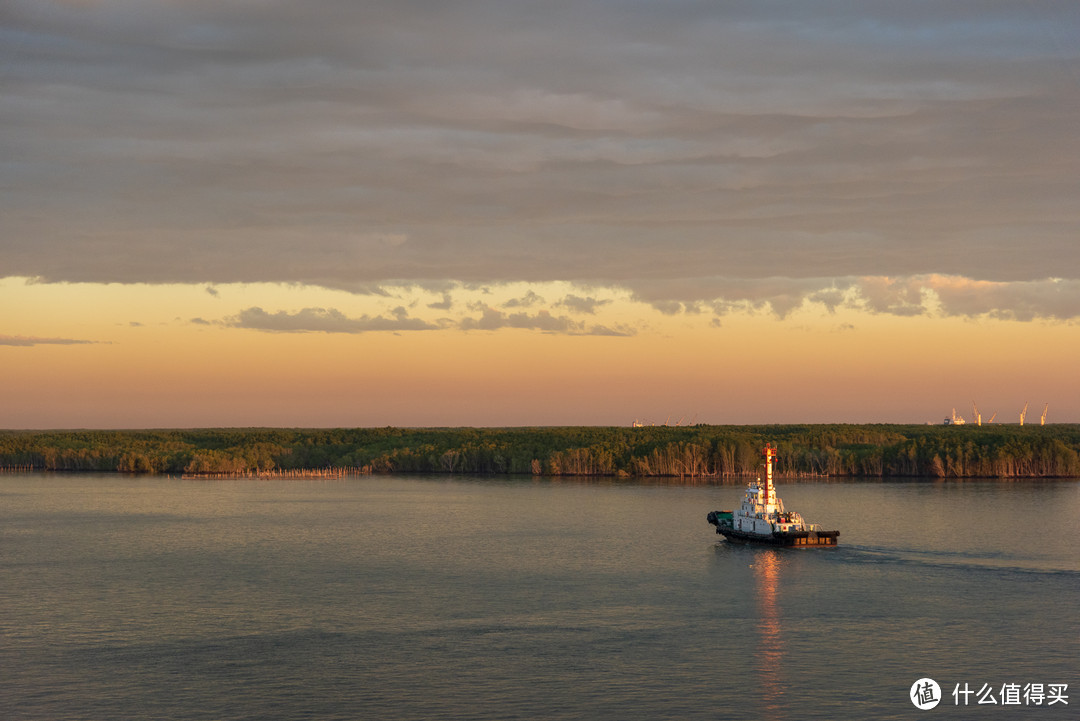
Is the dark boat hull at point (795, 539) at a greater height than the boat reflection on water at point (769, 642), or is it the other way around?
the dark boat hull at point (795, 539)

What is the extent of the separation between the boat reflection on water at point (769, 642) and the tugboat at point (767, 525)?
31.6 ft

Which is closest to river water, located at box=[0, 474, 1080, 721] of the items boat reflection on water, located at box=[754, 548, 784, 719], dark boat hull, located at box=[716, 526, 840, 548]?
boat reflection on water, located at box=[754, 548, 784, 719]

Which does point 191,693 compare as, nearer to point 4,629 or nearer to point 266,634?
point 266,634

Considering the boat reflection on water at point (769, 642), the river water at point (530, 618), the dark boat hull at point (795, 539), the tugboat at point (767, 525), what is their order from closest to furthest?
the boat reflection on water at point (769, 642) → the river water at point (530, 618) → the dark boat hull at point (795, 539) → the tugboat at point (767, 525)

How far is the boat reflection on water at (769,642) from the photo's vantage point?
45781 mm

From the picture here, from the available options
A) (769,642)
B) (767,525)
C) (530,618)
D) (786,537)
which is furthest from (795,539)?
(769,642)

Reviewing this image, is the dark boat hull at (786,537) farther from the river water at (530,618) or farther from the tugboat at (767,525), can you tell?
the river water at (530,618)

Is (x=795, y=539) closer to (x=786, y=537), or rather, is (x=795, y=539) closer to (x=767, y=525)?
(x=786, y=537)

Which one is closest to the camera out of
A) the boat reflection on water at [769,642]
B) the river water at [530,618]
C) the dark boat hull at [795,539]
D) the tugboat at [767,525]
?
the boat reflection on water at [769,642]

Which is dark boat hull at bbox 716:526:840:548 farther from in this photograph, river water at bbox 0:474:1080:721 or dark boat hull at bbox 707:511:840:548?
river water at bbox 0:474:1080:721

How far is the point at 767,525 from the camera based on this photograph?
3895 inches

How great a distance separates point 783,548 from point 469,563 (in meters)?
28.0

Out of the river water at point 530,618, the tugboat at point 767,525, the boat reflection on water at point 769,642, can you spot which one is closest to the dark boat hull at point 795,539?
the tugboat at point 767,525

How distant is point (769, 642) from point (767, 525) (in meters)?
43.4
